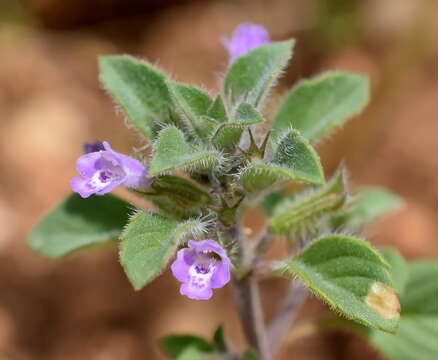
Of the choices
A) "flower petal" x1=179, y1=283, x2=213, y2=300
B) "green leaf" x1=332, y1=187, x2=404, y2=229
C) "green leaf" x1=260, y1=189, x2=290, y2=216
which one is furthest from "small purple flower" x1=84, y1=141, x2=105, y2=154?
"green leaf" x1=332, y1=187, x2=404, y2=229

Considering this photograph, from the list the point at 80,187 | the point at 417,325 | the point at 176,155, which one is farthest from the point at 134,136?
the point at 417,325

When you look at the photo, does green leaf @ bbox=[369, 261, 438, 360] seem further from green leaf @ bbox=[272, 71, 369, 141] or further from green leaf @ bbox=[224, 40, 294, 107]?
green leaf @ bbox=[224, 40, 294, 107]

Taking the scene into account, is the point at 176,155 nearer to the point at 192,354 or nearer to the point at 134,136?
the point at 192,354

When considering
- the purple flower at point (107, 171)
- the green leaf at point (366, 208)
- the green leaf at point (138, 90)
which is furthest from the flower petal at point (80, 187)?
the green leaf at point (366, 208)

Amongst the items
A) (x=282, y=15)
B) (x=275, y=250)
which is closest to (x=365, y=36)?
(x=282, y=15)

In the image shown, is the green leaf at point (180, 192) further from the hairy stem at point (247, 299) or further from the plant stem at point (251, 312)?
the plant stem at point (251, 312)

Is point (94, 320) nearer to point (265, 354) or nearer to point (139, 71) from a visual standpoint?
point (265, 354)
